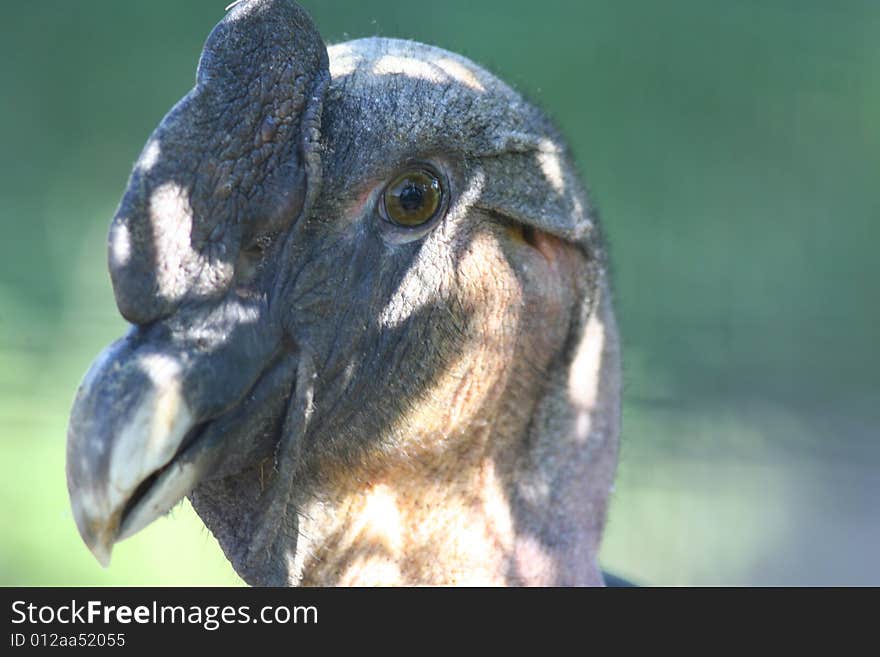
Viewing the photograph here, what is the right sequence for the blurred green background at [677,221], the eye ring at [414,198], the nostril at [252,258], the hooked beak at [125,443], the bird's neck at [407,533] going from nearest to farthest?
the hooked beak at [125,443] < the nostril at [252,258] < the eye ring at [414,198] < the bird's neck at [407,533] < the blurred green background at [677,221]

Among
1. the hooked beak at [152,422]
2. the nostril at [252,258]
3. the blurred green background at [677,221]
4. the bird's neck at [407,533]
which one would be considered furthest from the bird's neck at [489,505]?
the blurred green background at [677,221]

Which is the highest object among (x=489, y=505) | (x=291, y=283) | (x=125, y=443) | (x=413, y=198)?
(x=413, y=198)

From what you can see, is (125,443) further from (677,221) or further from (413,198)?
(677,221)

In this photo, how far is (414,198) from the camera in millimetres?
A: 2621

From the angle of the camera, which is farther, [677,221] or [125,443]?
[677,221]

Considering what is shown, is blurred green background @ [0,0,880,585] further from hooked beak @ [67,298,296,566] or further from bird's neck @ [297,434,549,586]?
hooked beak @ [67,298,296,566]

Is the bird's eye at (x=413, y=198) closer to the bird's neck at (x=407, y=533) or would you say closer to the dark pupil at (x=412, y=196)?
the dark pupil at (x=412, y=196)

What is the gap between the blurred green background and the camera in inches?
286

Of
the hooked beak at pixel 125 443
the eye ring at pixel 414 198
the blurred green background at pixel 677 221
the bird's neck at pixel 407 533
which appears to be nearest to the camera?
the hooked beak at pixel 125 443

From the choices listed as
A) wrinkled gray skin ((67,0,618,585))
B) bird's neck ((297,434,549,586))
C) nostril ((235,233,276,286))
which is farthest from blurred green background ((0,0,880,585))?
nostril ((235,233,276,286))

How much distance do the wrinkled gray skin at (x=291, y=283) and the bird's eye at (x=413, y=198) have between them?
29 mm

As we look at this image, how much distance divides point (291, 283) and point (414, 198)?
37 cm

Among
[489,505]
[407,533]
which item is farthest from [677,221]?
[407,533]

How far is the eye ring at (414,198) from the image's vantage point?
2592 millimetres
